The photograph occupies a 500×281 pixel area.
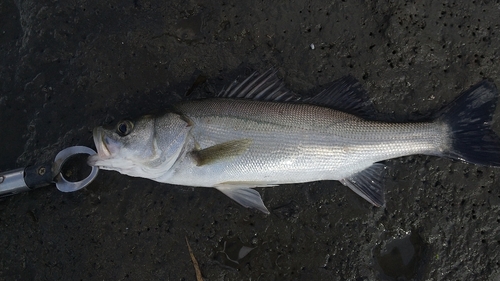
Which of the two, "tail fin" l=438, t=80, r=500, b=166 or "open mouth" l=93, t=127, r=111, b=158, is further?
"tail fin" l=438, t=80, r=500, b=166

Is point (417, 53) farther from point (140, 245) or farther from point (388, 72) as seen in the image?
point (140, 245)

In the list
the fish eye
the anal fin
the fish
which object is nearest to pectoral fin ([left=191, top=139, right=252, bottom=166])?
the fish

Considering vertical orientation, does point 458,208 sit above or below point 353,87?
below

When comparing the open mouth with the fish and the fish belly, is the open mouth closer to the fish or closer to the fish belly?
the fish

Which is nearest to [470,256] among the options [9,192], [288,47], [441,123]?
[441,123]

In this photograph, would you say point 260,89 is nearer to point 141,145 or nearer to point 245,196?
point 245,196

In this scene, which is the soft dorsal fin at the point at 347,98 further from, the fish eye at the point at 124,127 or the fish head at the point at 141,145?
the fish eye at the point at 124,127
